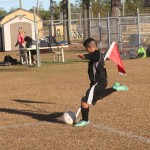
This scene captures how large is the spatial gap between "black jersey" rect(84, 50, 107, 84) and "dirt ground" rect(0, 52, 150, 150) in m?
0.81

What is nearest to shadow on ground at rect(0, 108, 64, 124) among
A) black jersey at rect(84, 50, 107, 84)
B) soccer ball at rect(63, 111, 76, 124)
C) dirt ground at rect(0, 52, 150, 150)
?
dirt ground at rect(0, 52, 150, 150)

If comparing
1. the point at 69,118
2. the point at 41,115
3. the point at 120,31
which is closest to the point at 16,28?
the point at 120,31

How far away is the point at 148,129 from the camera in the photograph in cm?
780

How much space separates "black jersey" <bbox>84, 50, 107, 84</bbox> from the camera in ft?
27.0

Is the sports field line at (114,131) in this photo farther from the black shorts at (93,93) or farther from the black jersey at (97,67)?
the black jersey at (97,67)

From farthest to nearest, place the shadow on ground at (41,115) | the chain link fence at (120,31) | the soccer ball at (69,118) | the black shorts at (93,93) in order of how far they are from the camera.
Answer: the chain link fence at (120,31)
the shadow on ground at (41,115)
the soccer ball at (69,118)
the black shorts at (93,93)

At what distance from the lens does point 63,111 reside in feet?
32.5

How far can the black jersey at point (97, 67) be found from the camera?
8.24 m

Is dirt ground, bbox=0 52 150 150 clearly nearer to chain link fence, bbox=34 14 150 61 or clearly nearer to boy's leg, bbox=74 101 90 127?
boy's leg, bbox=74 101 90 127

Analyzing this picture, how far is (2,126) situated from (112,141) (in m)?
2.44

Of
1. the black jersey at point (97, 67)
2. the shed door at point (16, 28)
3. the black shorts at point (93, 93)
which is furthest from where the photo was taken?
the shed door at point (16, 28)

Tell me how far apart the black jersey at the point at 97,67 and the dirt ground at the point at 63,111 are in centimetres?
81

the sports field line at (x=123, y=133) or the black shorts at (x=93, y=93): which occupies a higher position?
the black shorts at (x=93, y=93)

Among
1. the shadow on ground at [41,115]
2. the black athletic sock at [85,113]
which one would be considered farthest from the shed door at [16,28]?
the black athletic sock at [85,113]
